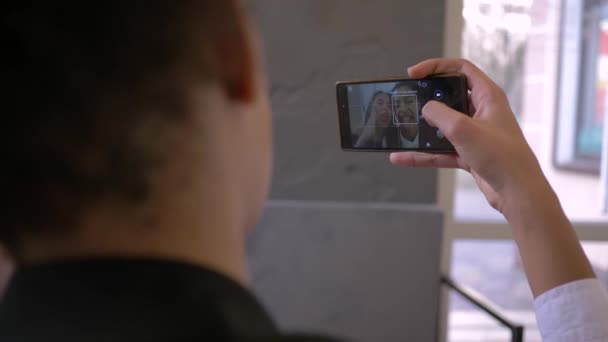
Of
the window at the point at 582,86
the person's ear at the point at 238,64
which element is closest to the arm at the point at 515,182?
the person's ear at the point at 238,64

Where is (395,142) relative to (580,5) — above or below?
below

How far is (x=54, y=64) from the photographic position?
8.3 inches

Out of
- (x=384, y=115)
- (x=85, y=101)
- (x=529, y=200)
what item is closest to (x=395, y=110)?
(x=384, y=115)

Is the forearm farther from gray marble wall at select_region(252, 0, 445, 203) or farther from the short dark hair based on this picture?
gray marble wall at select_region(252, 0, 445, 203)

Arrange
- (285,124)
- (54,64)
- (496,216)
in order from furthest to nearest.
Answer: (496,216) < (285,124) < (54,64)

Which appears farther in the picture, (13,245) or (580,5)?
(580,5)

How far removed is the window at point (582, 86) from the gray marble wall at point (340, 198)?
404 mm

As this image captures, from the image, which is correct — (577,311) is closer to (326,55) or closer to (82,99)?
(82,99)

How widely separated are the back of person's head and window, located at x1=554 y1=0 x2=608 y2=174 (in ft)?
4.39

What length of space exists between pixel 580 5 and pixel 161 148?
1397 millimetres

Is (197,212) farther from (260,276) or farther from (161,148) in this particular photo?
(260,276)

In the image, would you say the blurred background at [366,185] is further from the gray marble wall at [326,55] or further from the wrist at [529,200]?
the wrist at [529,200]

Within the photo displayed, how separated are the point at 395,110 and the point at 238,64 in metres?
0.52

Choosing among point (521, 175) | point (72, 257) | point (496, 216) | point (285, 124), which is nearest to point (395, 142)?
point (521, 175)
